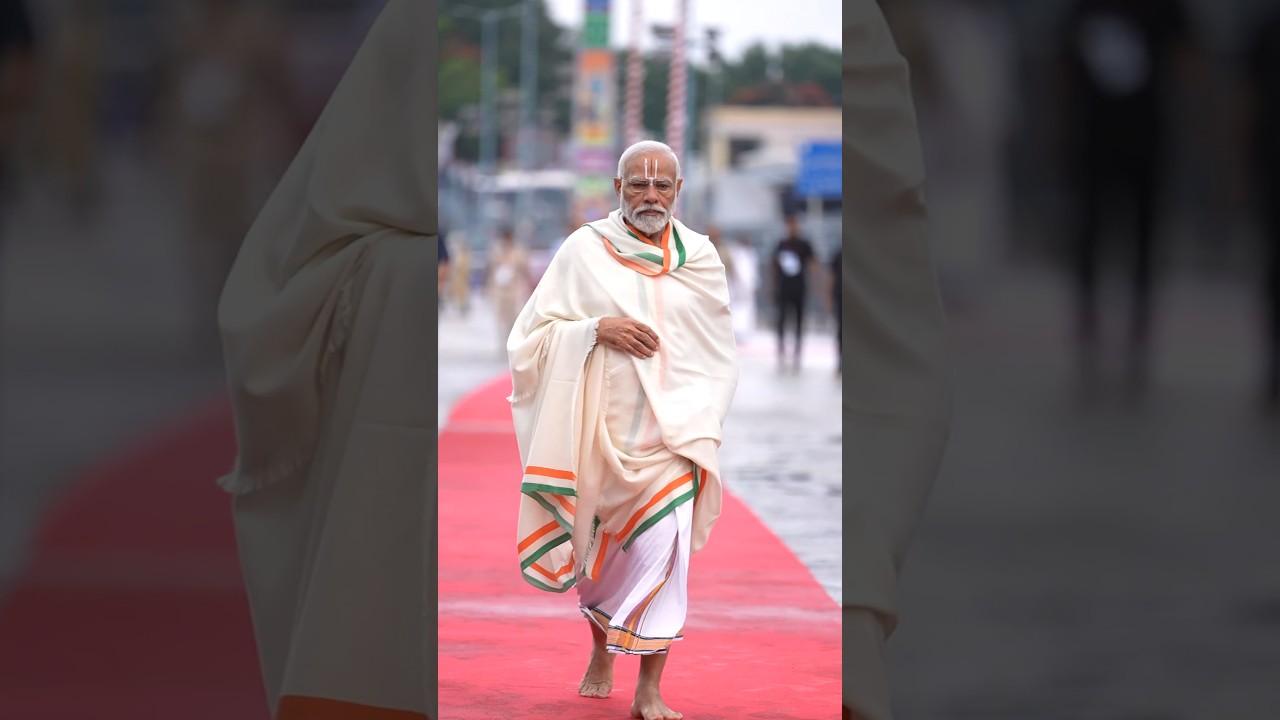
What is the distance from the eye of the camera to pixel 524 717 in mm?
4633

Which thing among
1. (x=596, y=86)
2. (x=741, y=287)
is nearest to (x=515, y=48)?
(x=596, y=86)

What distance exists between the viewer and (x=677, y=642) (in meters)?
5.63

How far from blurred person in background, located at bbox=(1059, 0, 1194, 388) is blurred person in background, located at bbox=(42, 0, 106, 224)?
245cm

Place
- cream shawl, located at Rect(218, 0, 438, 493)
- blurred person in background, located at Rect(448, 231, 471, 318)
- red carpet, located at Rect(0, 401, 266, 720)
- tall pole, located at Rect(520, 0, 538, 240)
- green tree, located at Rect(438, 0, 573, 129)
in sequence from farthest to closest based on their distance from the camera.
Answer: green tree, located at Rect(438, 0, 573, 129) → tall pole, located at Rect(520, 0, 538, 240) → blurred person in background, located at Rect(448, 231, 471, 318) → red carpet, located at Rect(0, 401, 266, 720) → cream shawl, located at Rect(218, 0, 438, 493)

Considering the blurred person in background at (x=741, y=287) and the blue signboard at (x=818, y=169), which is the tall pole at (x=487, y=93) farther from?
the blurred person in background at (x=741, y=287)

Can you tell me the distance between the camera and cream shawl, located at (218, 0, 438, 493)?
417cm

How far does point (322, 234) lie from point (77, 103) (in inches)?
29.5

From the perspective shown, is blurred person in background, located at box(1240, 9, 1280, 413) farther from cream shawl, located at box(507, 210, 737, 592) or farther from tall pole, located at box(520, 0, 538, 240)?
tall pole, located at box(520, 0, 538, 240)

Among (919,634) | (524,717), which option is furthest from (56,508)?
(919,634)

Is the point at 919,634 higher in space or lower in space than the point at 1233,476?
lower

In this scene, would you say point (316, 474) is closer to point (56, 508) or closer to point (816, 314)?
point (56, 508)

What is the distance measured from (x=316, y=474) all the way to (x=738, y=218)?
1079 inches

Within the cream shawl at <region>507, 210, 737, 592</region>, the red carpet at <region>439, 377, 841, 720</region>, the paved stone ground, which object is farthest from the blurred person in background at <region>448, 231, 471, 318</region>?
the paved stone ground

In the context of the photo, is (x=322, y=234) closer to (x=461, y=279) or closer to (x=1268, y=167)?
(x=1268, y=167)
